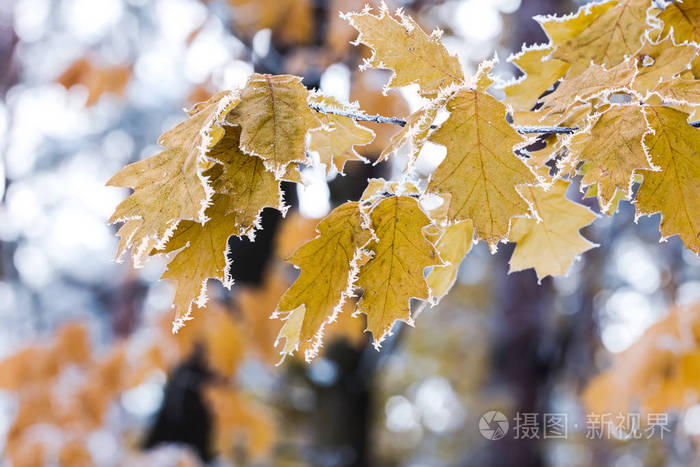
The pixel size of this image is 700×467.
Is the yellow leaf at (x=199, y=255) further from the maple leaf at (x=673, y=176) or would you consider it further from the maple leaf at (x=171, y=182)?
the maple leaf at (x=673, y=176)

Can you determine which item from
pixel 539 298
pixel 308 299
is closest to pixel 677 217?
pixel 308 299

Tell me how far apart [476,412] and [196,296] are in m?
4.41

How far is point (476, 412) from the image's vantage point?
15.6 feet

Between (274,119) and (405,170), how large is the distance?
0.53ft

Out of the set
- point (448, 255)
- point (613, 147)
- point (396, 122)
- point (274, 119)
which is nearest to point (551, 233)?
point (448, 255)

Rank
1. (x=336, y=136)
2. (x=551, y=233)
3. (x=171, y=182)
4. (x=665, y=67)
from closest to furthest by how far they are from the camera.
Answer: (x=171, y=182) → (x=665, y=67) → (x=336, y=136) → (x=551, y=233)

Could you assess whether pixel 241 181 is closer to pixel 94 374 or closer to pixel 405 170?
pixel 405 170

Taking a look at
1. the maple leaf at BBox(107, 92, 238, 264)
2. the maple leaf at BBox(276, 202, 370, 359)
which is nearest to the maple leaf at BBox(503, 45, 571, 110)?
the maple leaf at BBox(276, 202, 370, 359)

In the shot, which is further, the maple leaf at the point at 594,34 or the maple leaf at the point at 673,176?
the maple leaf at the point at 594,34

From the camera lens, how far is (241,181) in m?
0.71

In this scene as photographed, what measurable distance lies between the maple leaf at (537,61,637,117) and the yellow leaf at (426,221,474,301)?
0.73ft

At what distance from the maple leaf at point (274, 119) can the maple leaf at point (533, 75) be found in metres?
0.43

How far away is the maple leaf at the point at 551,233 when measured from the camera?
38.4 inches

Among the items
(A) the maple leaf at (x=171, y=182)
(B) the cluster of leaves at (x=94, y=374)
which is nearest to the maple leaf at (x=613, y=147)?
(A) the maple leaf at (x=171, y=182)
